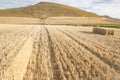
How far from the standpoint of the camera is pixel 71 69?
1121 cm

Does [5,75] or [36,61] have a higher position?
[5,75]

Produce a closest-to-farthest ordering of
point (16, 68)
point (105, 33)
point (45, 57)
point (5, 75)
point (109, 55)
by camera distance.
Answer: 1. point (5, 75)
2. point (16, 68)
3. point (45, 57)
4. point (109, 55)
5. point (105, 33)

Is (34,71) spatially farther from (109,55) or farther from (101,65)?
(109,55)

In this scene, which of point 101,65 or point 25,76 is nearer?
point 25,76

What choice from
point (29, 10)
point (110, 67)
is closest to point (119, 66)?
point (110, 67)

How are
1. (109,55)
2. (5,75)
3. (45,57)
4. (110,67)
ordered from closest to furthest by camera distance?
(5,75) → (110,67) → (45,57) → (109,55)

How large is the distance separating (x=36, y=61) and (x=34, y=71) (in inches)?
74.1

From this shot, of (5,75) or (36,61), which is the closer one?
(5,75)

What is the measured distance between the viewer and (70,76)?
10078 mm

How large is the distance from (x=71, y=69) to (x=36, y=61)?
6.77 ft

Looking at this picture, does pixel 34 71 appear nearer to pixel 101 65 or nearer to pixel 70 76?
pixel 70 76

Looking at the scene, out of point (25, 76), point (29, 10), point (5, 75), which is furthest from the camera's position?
point (29, 10)

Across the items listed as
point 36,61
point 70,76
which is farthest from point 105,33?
point 70,76

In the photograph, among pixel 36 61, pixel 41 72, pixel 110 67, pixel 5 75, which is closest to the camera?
pixel 5 75
